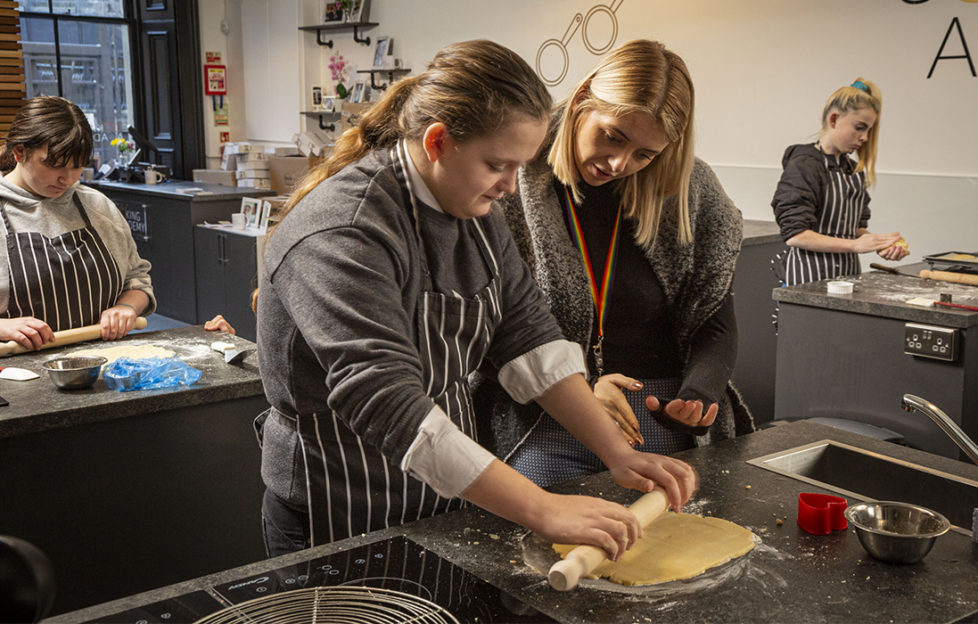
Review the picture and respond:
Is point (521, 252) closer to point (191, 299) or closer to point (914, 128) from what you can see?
point (914, 128)

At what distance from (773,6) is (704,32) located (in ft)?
1.61

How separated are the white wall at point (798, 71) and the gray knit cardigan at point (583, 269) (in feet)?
11.3

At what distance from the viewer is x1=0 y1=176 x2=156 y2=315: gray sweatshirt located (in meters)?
2.73

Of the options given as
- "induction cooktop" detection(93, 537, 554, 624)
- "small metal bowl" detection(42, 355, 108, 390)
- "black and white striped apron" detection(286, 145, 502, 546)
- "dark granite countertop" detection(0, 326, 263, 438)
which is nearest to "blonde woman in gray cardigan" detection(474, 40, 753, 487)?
"black and white striped apron" detection(286, 145, 502, 546)

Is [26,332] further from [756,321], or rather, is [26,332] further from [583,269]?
[756,321]

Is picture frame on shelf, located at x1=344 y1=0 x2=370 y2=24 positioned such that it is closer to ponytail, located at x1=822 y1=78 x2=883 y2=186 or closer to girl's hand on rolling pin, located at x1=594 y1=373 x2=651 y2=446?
ponytail, located at x1=822 y1=78 x2=883 y2=186

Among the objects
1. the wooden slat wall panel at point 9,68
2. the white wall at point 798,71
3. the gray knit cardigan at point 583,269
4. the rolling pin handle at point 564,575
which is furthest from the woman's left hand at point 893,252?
the wooden slat wall panel at point 9,68

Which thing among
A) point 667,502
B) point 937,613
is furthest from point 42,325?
point 937,613

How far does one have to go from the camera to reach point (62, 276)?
2779 millimetres

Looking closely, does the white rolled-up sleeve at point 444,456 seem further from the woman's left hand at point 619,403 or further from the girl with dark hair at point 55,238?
the girl with dark hair at point 55,238

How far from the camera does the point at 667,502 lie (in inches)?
57.1

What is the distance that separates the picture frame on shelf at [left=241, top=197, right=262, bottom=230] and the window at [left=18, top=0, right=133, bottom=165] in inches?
116

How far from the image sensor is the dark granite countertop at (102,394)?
2.17 metres

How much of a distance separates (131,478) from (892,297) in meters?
2.58
